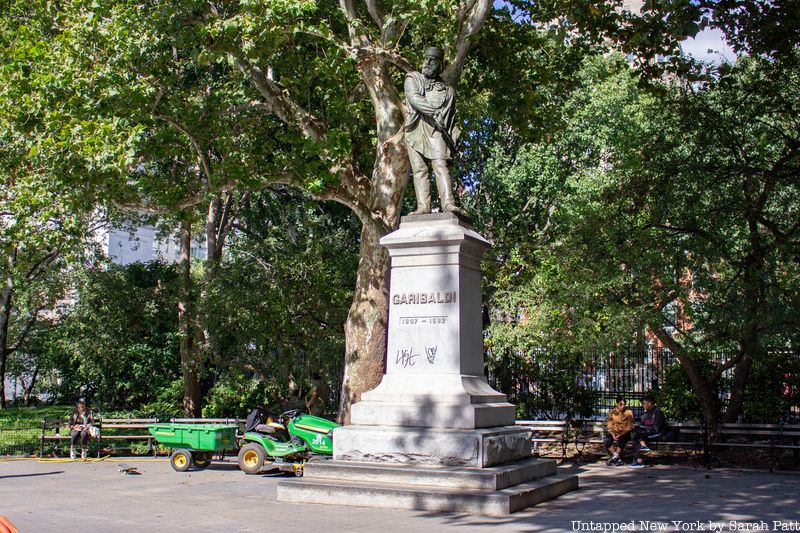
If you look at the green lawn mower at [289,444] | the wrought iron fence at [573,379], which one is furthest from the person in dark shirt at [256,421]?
the wrought iron fence at [573,379]

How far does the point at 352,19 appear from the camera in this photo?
52.1 ft

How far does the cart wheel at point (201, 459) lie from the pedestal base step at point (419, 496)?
570 cm

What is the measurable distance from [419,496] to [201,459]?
756 cm

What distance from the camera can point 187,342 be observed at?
74.1 ft

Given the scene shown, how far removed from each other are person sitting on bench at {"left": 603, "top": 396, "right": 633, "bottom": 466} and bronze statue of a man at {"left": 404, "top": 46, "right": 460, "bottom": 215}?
24.3 feet

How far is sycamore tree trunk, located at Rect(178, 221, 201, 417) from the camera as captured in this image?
22328mm

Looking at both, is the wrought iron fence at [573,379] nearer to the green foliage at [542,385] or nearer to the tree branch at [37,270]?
the green foliage at [542,385]

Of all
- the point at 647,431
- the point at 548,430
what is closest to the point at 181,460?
the point at 548,430

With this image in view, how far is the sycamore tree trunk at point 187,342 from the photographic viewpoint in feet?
73.3

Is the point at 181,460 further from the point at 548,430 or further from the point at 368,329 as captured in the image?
the point at 548,430

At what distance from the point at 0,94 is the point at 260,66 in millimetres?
5053

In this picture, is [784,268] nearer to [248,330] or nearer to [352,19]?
[352,19]

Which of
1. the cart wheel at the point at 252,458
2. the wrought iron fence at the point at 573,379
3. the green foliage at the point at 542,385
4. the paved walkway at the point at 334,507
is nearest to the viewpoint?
the paved walkway at the point at 334,507

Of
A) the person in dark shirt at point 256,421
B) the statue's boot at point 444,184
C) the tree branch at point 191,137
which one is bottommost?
the person in dark shirt at point 256,421
